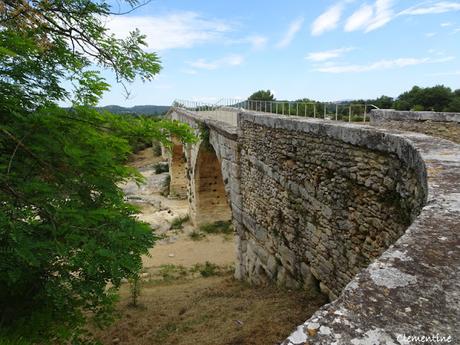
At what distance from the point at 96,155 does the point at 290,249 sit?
381cm

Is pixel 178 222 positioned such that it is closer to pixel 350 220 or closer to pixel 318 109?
pixel 318 109

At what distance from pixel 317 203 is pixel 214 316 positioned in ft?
9.95

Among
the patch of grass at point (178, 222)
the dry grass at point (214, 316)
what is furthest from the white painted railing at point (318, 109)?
the patch of grass at point (178, 222)

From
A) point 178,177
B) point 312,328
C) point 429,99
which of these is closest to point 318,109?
point 312,328

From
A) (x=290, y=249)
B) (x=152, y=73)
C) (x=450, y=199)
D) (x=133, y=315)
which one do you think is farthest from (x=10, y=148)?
(x=133, y=315)

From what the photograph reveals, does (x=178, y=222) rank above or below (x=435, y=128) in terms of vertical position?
below

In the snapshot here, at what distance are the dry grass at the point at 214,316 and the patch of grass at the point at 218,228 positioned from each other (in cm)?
623

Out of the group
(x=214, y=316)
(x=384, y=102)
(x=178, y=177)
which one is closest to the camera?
(x=214, y=316)

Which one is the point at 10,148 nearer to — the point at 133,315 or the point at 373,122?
the point at 133,315

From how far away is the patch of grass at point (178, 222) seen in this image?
58.6ft

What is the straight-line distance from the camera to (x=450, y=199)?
84.4 inches

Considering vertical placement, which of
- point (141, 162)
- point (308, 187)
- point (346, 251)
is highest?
point (308, 187)

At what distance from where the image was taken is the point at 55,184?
3.58 m

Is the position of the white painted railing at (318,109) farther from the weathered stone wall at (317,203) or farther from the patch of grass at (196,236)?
the patch of grass at (196,236)
